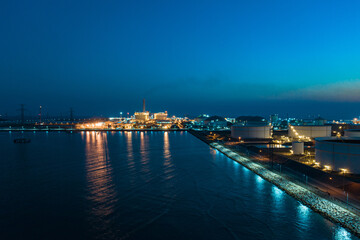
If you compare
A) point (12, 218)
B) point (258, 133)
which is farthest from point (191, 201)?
point (258, 133)

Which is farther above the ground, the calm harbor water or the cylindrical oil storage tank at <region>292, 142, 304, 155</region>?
the cylindrical oil storage tank at <region>292, 142, 304, 155</region>

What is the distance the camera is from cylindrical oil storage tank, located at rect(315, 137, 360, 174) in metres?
12.6

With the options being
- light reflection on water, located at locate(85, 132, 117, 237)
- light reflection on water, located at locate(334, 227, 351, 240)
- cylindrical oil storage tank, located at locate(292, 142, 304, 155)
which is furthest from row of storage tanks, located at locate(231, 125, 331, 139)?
light reflection on water, located at locate(334, 227, 351, 240)

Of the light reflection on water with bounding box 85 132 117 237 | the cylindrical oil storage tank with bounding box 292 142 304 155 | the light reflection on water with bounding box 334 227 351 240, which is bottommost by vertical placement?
the light reflection on water with bounding box 334 227 351 240

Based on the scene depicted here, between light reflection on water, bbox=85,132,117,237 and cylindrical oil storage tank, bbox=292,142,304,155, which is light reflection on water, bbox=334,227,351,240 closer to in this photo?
light reflection on water, bbox=85,132,117,237

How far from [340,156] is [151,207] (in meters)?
9.94

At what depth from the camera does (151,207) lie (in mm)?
10273

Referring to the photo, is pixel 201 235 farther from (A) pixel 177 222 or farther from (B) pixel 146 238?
(B) pixel 146 238

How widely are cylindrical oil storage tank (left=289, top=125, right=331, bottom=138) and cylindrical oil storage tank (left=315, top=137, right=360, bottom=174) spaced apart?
18.9 metres

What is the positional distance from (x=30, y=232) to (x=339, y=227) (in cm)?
987

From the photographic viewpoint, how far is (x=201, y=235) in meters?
8.08

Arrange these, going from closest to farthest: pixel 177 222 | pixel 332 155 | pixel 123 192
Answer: pixel 177 222 → pixel 123 192 → pixel 332 155

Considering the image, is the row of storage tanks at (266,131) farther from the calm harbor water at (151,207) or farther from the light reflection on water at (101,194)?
the light reflection on water at (101,194)

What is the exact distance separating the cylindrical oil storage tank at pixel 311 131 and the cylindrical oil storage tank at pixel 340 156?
1889cm
